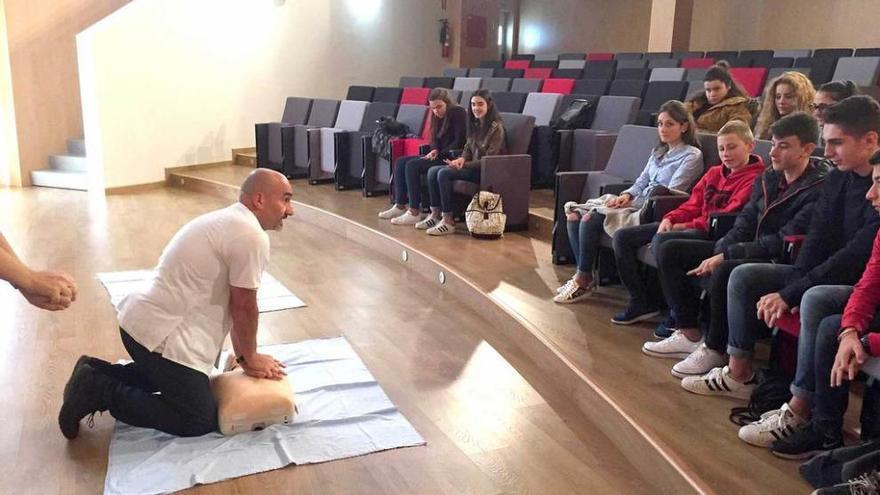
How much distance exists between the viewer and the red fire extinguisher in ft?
35.6

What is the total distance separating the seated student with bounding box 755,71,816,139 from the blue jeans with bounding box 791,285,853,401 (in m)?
1.44

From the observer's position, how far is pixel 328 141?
671 centimetres

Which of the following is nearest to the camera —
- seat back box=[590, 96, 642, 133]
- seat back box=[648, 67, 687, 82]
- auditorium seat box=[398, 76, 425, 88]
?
seat back box=[590, 96, 642, 133]

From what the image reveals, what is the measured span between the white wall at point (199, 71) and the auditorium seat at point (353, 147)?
7.23 ft

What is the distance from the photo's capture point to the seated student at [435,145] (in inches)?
202

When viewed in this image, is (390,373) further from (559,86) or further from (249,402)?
(559,86)

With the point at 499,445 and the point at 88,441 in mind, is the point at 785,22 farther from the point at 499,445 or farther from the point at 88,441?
the point at 88,441

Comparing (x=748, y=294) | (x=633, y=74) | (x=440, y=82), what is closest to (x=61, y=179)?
(x=440, y=82)

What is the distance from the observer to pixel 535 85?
23.2ft

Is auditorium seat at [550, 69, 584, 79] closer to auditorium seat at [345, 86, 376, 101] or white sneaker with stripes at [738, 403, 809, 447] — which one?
auditorium seat at [345, 86, 376, 101]

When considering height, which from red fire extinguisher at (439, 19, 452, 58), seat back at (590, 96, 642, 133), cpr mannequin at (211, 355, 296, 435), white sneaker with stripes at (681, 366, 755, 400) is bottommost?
cpr mannequin at (211, 355, 296, 435)

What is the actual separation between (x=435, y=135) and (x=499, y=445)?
10.4ft

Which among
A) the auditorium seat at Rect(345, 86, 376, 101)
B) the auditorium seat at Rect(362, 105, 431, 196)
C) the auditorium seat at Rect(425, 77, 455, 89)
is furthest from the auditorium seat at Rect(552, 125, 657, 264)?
the auditorium seat at Rect(425, 77, 455, 89)

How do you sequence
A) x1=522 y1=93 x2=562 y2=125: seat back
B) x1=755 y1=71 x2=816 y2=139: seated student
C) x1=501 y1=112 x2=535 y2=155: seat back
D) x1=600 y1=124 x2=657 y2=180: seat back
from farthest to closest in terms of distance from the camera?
1. x1=522 y1=93 x2=562 y2=125: seat back
2. x1=501 y1=112 x2=535 y2=155: seat back
3. x1=600 y1=124 x2=657 y2=180: seat back
4. x1=755 y1=71 x2=816 y2=139: seated student
